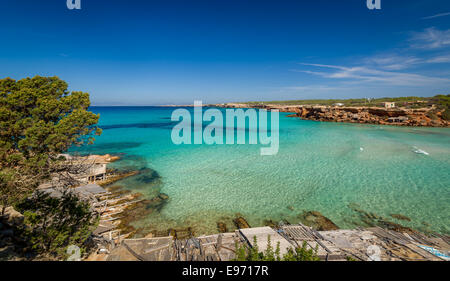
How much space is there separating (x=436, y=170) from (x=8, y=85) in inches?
1291

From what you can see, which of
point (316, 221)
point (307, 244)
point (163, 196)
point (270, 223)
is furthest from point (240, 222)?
point (163, 196)

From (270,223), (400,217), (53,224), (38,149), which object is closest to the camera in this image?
(38,149)

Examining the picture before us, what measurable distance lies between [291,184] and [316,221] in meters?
5.35

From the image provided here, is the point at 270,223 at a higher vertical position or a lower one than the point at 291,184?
lower

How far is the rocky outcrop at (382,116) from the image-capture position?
53.0 meters

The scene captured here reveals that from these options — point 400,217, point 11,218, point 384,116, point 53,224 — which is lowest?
point 400,217

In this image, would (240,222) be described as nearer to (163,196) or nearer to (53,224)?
(163,196)

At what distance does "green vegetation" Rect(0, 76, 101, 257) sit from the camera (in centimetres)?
591

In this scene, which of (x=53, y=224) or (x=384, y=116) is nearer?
(x=53, y=224)

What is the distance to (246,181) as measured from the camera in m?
17.6

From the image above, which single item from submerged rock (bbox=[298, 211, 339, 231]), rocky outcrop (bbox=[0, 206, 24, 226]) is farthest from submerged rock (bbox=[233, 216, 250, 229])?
rocky outcrop (bbox=[0, 206, 24, 226])

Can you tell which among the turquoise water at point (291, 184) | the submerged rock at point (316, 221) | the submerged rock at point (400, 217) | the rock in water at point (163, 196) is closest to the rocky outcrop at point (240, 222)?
the turquoise water at point (291, 184)

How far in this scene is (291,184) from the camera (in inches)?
662

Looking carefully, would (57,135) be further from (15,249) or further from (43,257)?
(15,249)
